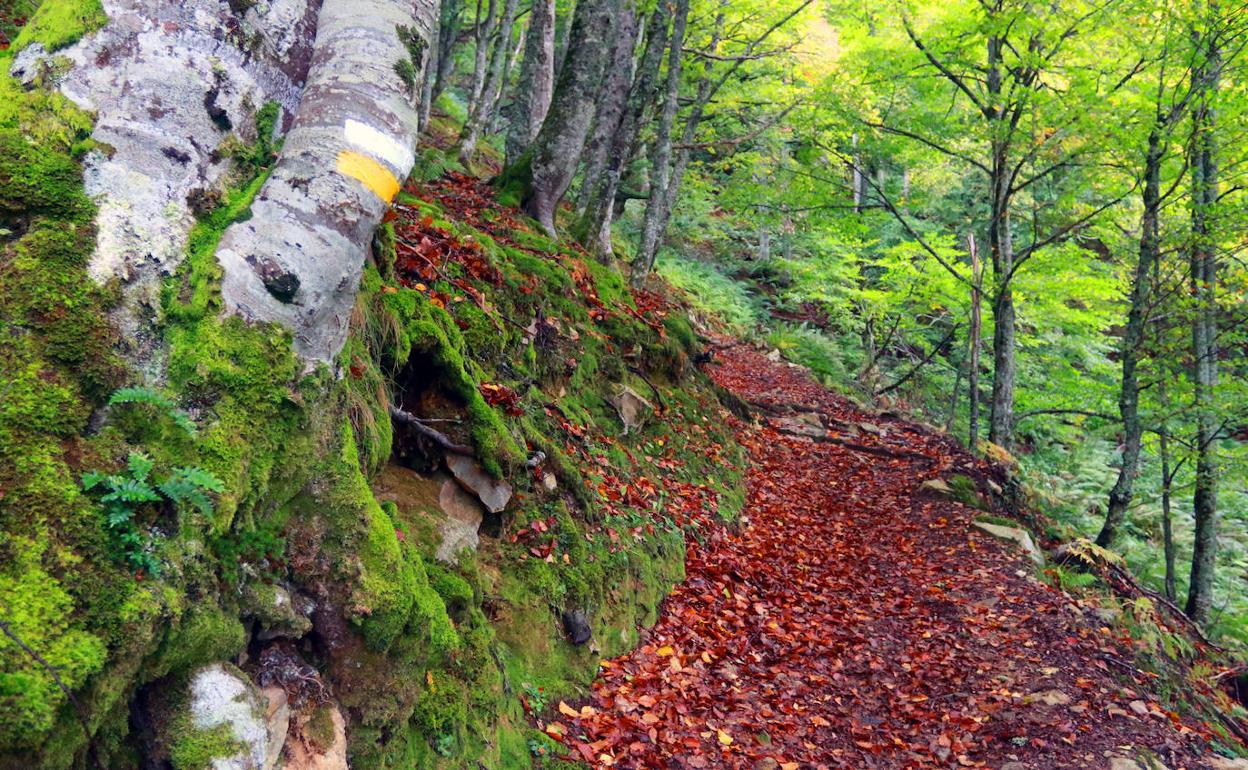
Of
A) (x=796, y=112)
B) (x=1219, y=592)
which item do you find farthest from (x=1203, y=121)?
(x=1219, y=592)

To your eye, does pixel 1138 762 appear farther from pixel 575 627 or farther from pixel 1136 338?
pixel 1136 338

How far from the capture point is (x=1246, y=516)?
13633 mm

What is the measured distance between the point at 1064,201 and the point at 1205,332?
2570mm

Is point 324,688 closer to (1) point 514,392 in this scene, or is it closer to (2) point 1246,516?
(1) point 514,392

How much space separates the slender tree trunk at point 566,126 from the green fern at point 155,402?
7.19m

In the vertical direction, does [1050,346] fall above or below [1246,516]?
above

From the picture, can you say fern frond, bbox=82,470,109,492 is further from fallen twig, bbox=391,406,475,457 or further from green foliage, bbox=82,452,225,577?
fallen twig, bbox=391,406,475,457

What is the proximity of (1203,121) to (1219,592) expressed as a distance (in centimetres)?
729

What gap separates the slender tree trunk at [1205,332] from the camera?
863cm

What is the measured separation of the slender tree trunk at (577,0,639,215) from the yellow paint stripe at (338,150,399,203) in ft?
26.1

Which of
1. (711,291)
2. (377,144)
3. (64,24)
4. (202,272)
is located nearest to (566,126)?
(377,144)

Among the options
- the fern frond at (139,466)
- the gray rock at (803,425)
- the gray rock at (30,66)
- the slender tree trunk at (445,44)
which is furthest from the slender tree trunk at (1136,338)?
the slender tree trunk at (445,44)

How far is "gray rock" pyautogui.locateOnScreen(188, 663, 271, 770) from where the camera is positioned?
1979mm

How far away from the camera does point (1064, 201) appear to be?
9828mm
